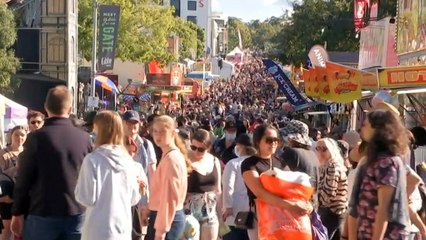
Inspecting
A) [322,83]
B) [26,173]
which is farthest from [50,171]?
[322,83]

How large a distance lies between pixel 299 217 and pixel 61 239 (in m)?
1.80

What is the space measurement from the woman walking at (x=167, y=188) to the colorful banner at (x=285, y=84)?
18615mm

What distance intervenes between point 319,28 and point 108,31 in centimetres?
1546

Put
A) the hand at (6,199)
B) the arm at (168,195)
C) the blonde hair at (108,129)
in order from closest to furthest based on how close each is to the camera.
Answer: the blonde hair at (108,129), the arm at (168,195), the hand at (6,199)

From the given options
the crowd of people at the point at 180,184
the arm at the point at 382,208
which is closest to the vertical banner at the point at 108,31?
the crowd of people at the point at 180,184

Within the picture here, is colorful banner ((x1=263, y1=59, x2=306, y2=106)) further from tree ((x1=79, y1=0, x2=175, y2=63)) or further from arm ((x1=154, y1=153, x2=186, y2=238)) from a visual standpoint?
tree ((x1=79, y1=0, x2=175, y2=63))

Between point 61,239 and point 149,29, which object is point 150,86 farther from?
point 61,239

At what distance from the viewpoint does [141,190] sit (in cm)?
780

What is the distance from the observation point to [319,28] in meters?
51.0

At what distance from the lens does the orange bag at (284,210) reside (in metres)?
6.73

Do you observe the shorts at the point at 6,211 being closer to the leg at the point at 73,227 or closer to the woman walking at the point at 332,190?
the leg at the point at 73,227

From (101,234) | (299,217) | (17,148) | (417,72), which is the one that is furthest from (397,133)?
(417,72)

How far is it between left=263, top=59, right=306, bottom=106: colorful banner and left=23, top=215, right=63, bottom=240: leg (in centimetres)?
1983

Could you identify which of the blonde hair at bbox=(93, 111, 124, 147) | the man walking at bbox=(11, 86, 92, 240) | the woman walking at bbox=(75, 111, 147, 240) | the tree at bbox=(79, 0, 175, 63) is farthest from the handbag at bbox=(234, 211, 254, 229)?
the tree at bbox=(79, 0, 175, 63)
